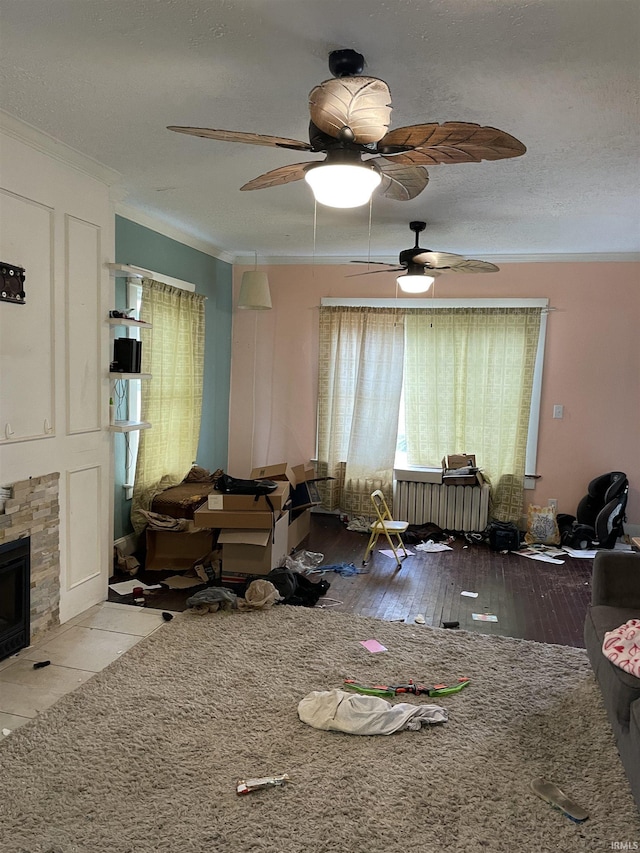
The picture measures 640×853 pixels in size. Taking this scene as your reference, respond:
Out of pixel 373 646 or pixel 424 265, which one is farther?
pixel 424 265

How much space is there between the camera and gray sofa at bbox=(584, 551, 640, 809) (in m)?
2.23

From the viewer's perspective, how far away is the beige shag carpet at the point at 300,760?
204 centimetres

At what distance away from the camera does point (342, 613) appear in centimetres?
386

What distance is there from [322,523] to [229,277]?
8.77 ft

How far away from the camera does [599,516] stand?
208 inches

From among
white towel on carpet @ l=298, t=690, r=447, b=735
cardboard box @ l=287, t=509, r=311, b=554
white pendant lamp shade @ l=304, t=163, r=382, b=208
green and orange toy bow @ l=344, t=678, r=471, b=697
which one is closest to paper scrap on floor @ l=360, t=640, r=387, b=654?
green and orange toy bow @ l=344, t=678, r=471, b=697

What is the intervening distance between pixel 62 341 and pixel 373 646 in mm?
2404

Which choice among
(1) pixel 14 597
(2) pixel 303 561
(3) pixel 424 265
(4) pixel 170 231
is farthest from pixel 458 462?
(1) pixel 14 597

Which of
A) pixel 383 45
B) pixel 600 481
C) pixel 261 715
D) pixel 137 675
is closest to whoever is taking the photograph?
pixel 383 45

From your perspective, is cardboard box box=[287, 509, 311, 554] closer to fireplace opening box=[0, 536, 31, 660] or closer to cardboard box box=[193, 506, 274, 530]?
cardboard box box=[193, 506, 274, 530]

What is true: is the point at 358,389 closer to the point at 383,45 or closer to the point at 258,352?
the point at 258,352

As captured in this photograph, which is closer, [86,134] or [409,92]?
[409,92]

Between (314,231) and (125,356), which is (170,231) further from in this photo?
(125,356)

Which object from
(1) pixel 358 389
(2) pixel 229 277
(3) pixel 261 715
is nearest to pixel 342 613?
(3) pixel 261 715
